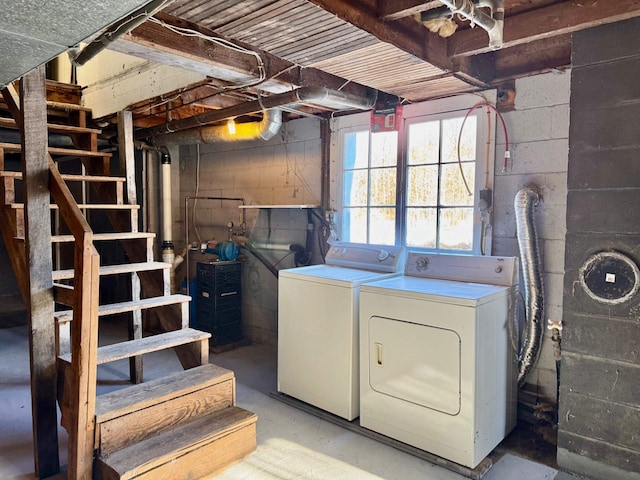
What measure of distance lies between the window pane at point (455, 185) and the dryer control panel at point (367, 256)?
0.48 meters

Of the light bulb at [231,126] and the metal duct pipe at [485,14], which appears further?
the light bulb at [231,126]

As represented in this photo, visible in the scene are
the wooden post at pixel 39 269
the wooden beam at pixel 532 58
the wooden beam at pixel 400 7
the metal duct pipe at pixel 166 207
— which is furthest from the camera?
the metal duct pipe at pixel 166 207

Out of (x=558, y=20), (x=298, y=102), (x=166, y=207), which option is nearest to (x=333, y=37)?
(x=298, y=102)

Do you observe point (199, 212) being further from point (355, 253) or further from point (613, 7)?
point (613, 7)

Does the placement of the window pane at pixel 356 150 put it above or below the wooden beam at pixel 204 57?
below

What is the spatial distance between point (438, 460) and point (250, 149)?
3.17m

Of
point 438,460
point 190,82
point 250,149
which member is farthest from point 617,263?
point 250,149

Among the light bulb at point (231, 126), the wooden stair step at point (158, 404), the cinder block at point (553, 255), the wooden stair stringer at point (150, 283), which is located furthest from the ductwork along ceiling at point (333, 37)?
the wooden stair step at point (158, 404)

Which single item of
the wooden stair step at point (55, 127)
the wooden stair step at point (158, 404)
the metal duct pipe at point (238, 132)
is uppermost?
the metal duct pipe at point (238, 132)

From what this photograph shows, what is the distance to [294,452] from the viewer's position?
8.23 feet

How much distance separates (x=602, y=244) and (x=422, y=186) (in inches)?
51.6

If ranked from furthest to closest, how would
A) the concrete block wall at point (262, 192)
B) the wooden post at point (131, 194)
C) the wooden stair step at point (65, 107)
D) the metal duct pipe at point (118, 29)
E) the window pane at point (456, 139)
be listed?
the concrete block wall at point (262, 192), the wooden stair step at point (65, 107), the wooden post at point (131, 194), the window pane at point (456, 139), the metal duct pipe at point (118, 29)

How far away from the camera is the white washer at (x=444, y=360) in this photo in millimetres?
2316

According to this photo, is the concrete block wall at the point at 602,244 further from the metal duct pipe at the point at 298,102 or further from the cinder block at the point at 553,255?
the metal duct pipe at the point at 298,102
